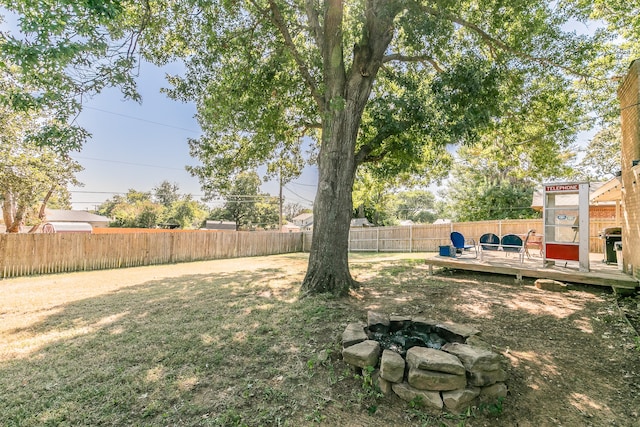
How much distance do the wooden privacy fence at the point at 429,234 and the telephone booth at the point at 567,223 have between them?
290 inches

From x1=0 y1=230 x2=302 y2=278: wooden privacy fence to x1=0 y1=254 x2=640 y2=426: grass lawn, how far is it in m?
4.55

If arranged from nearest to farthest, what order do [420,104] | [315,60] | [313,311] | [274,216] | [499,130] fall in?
1. [313,311]
2. [420,104]
3. [315,60]
4. [499,130]
5. [274,216]

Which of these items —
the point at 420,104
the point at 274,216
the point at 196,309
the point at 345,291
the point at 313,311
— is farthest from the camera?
the point at 274,216

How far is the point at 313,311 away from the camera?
429 cm

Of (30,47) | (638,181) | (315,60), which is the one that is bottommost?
(638,181)

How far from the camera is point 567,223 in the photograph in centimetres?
593

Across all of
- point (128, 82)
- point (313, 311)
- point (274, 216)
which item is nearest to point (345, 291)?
point (313, 311)

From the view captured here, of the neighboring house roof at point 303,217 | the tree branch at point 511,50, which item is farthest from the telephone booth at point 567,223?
the neighboring house roof at point 303,217

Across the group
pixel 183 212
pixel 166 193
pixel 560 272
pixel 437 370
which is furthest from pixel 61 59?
pixel 166 193

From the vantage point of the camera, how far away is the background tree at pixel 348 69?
5.48 meters

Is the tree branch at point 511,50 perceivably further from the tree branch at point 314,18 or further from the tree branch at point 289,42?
the tree branch at point 289,42

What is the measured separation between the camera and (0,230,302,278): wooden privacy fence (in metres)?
8.68

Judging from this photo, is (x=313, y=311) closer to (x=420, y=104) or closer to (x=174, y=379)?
(x=174, y=379)

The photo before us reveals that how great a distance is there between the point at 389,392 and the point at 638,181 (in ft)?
20.0
